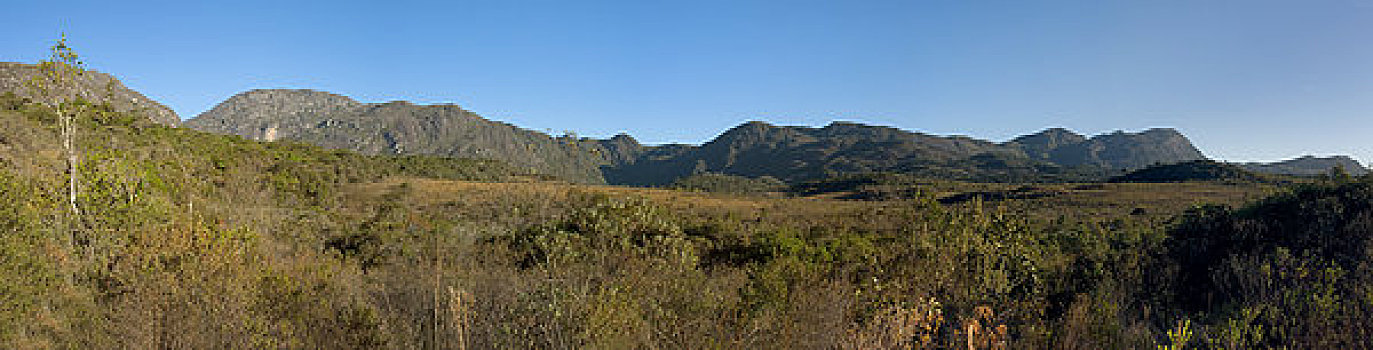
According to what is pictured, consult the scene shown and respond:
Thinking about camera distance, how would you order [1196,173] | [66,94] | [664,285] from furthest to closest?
[1196,173] → [66,94] → [664,285]

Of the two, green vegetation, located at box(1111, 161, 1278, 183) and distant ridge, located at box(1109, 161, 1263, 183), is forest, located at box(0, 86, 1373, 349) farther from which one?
distant ridge, located at box(1109, 161, 1263, 183)

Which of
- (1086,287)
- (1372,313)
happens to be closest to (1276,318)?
(1372,313)

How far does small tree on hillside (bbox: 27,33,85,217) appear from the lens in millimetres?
9812

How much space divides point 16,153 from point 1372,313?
3781cm

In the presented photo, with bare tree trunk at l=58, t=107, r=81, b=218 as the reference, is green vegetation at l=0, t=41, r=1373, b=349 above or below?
below

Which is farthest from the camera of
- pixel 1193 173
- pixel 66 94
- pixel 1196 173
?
pixel 1193 173

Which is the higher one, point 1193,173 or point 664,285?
point 1193,173

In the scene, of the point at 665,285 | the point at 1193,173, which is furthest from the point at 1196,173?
the point at 665,285

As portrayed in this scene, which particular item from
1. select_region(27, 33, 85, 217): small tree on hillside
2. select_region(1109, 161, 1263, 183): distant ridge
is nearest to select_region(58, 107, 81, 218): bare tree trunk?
select_region(27, 33, 85, 217): small tree on hillside

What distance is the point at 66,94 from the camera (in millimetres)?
10289

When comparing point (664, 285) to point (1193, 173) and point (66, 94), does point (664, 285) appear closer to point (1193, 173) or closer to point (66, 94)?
point (66, 94)

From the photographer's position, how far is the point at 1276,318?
5855 mm

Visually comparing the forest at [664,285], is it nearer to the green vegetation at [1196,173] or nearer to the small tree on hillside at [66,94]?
the small tree on hillside at [66,94]

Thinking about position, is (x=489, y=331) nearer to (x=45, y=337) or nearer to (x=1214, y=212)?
(x=45, y=337)
